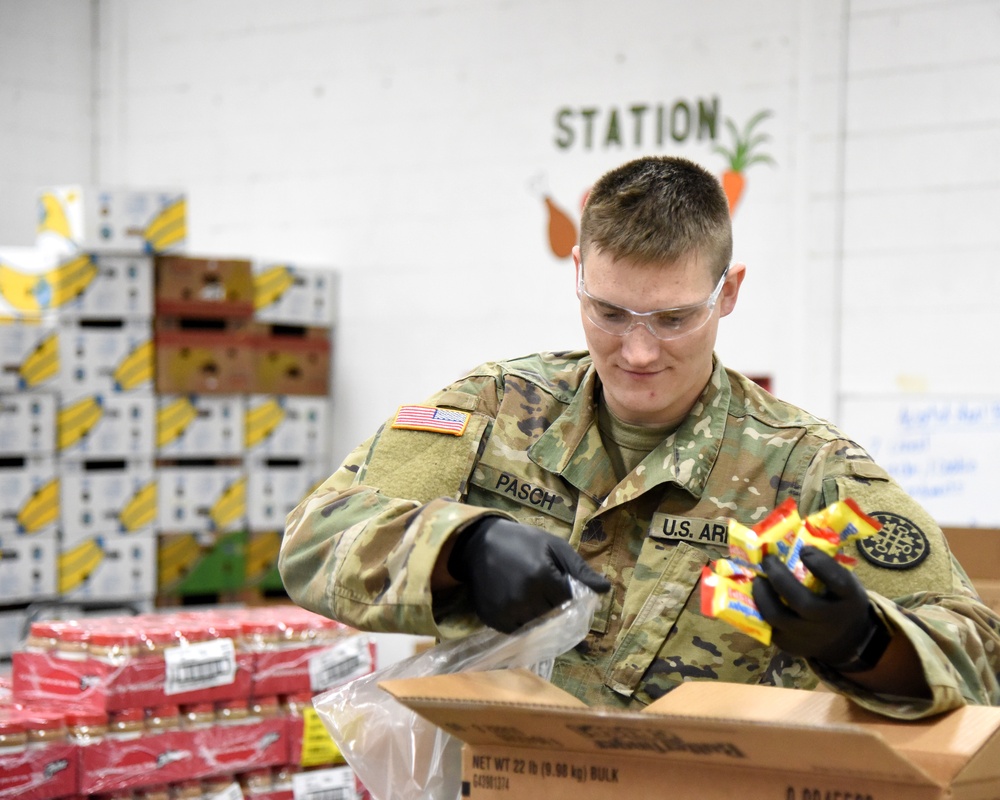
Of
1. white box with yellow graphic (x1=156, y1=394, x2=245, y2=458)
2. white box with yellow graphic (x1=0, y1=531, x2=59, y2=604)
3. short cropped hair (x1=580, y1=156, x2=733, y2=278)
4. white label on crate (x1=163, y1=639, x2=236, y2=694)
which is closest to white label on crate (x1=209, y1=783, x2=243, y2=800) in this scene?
white label on crate (x1=163, y1=639, x2=236, y2=694)

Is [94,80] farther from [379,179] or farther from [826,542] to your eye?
[826,542]

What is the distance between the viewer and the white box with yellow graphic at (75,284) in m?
5.26

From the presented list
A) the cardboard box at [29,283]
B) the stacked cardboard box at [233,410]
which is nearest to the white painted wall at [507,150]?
the stacked cardboard box at [233,410]

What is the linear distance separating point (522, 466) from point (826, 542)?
68 cm

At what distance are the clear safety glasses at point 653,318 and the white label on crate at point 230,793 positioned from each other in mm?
1838

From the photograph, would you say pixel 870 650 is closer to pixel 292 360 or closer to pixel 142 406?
pixel 142 406

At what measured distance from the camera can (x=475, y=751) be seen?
4.28ft

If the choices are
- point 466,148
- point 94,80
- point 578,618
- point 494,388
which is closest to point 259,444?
point 466,148

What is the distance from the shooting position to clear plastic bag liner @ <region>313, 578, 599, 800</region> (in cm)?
152

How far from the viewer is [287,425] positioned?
5797mm

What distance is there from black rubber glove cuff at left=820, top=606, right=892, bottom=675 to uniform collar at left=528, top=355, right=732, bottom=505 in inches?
17.8

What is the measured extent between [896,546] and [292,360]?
4554 millimetres

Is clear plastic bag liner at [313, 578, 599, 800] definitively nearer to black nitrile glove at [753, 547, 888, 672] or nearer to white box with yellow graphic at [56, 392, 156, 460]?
black nitrile glove at [753, 547, 888, 672]

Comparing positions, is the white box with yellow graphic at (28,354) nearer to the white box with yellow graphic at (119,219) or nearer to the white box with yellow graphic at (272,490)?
the white box with yellow graphic at (119,219)
